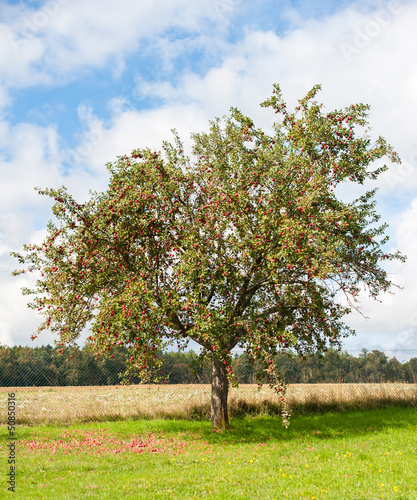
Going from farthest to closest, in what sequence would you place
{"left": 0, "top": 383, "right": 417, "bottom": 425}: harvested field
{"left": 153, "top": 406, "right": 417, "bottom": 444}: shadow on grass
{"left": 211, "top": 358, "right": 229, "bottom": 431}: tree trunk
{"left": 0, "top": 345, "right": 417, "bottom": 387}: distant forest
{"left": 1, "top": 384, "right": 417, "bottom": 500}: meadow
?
{"left": 0, "top": 345, "right": 417, "bottom": 387}: distant forest
{"left": 0, "top": 383, "right": 417, "bottom": 425}: harvested field
{"left": 211, "top": 358, "right": 229, "bottom": 431}: tree trunk
{"left": 153, "top": 406, "right": 417, "bottom": 444}: shadow on grass
{"left": 1, "top": 384, "right": 417, "bottom": 500}: meadow

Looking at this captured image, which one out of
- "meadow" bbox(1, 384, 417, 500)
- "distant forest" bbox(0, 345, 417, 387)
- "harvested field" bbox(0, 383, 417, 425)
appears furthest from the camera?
"distant forest" bbox(0, 345, 417, 387)

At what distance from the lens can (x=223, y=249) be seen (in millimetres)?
17172

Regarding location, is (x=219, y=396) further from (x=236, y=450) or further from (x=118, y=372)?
(x=118, y=372)

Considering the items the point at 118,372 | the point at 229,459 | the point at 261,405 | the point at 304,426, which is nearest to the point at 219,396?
the point at 304,426

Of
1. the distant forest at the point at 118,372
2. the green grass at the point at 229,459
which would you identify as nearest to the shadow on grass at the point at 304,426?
the green grass at the point at 229,459

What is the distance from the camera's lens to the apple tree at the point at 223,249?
15914 millimetres

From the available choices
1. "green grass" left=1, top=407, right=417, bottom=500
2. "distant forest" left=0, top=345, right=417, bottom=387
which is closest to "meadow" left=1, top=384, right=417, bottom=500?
"green grass" left=1, top=407, right=417, bottom=500

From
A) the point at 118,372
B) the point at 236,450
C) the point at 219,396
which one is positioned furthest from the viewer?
the point at 118,372

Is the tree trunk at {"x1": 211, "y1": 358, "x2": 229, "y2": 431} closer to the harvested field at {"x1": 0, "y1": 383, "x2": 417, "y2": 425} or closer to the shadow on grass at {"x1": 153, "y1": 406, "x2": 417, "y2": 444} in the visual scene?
the shadow on grass at {"x1": 153, "y1": 406, "x2": 417, "y2": 444}

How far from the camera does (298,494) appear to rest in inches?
396

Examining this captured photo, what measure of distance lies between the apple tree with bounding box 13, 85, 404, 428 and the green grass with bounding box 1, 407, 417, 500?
2111 mm

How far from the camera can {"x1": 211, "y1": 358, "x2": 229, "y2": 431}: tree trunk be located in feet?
62.1

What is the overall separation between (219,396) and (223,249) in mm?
6630

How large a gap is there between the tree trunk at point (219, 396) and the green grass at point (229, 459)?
24.9 inches
